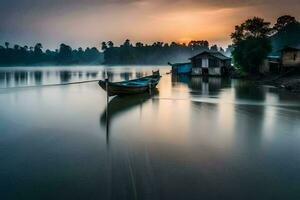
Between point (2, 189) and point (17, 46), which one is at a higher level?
point (17, 46)

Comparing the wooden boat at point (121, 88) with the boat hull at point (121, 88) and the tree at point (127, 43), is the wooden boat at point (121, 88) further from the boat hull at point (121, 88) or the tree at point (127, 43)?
the tree at point (127, 43)

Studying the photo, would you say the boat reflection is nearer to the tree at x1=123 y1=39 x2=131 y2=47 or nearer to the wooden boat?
the wooden boat

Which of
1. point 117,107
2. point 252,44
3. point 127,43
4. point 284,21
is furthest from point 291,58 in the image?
point 127,43

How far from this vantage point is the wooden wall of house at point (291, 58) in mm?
41281

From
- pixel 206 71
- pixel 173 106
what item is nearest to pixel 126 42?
pixel 206 71

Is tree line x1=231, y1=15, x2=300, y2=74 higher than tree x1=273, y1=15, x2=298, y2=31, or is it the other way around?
tree x1=273, y1=15, x2=298, y2=31

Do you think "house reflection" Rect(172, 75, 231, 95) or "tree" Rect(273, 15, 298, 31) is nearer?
"house reflection" Rect(172, 75, 231, 95)

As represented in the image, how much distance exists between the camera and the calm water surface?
26.0 ft

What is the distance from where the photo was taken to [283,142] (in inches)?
500

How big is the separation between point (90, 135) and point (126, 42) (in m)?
187

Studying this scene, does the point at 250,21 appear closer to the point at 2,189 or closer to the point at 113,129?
the point at 113,129

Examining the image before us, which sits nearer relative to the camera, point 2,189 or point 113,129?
point 2,189

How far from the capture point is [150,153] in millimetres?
11000

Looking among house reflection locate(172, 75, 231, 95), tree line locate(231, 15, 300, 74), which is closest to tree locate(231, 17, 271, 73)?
tree line locate(231, 15, 300, 74)
